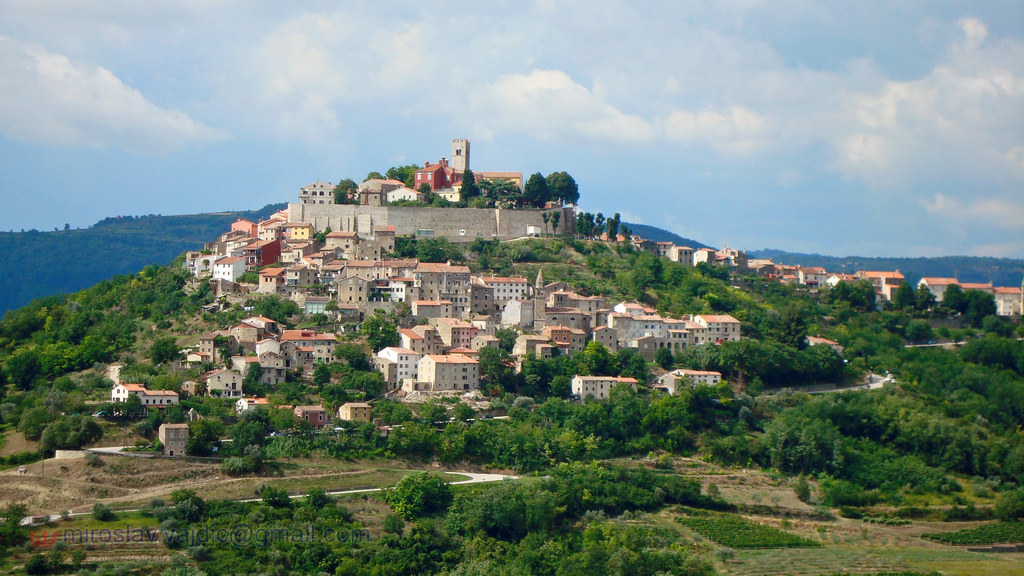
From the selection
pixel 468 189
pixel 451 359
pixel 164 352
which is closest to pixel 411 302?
pixel 451 359

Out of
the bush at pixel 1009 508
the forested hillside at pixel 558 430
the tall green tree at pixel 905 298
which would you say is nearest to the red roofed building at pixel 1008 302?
the tall green tree at pixel 905 298

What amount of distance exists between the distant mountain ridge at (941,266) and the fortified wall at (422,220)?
6163 centimetres

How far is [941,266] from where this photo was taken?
453 feet

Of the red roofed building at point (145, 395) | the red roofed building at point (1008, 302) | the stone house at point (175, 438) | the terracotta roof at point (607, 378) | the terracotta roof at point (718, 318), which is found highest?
the red roofed building at point (1008, 302)

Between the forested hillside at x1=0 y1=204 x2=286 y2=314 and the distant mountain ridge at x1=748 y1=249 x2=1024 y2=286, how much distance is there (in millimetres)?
68505

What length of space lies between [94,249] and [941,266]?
97.8 metres

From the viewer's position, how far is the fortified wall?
2445 inches

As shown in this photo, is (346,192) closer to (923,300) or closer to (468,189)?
(468,189)

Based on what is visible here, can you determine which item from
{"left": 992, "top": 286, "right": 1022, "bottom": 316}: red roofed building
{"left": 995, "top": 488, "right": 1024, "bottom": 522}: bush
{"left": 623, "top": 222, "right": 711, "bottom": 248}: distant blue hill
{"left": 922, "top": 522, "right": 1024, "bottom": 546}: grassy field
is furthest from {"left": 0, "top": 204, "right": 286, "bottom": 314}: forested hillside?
{"left": 995, "top": 488, "right": 1024, "bottom": 522}: bush

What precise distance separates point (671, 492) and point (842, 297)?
30.0 meters

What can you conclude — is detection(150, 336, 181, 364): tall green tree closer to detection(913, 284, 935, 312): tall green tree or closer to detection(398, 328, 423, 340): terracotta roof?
detection(398, 328, 423, 340): terracotta roof

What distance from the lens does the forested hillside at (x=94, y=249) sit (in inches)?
4099

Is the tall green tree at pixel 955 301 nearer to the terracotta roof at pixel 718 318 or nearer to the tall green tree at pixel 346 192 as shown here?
the terracotta roof at pixel 718 318

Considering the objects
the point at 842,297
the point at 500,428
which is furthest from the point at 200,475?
the point at 842,297
